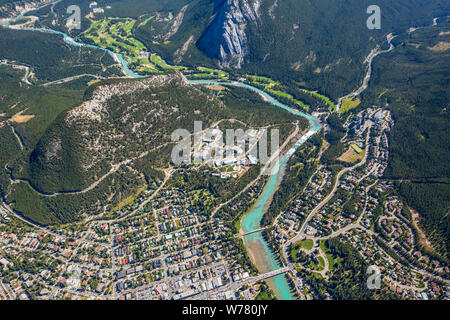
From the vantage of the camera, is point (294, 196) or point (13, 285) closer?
point (13, 285)

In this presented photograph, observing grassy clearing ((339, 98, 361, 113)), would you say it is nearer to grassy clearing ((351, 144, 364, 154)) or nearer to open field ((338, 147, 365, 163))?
grassy clearing ((351, 144, 364, 154))

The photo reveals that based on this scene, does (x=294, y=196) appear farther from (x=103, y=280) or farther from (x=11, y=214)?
(x=11, y=214)

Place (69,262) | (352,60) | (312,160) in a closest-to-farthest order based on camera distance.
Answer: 1. (69,262)
2. (312,160)
3. (352,60)

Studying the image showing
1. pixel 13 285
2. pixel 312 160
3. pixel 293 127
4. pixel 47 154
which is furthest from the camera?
pixel 293 127

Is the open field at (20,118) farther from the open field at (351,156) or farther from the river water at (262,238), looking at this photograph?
the open field at (351,156)

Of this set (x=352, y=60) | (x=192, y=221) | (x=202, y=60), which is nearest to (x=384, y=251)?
(x=192, y=221)

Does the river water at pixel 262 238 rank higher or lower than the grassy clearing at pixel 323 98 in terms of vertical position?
lower

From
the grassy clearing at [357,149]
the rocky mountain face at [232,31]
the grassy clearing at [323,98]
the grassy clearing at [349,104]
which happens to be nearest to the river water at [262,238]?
the grassy clearing at [357,149]

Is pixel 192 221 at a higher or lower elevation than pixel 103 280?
higher

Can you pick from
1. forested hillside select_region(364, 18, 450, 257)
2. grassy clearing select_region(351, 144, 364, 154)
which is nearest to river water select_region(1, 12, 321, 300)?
grassy clearing select_region(351, 144, 364, 154)
